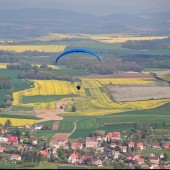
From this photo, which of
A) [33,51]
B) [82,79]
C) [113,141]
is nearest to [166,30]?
[33,51]

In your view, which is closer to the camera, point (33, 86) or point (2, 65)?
point (33, 86)

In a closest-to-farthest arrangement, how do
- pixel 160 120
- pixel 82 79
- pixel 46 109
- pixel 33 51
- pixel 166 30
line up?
pixel 160 120, pixel 46 109, pixel 82 79, pixel 33 51, pixel 166 30

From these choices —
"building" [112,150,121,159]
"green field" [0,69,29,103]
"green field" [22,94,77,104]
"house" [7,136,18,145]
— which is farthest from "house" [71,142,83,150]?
"green field" [0,69,29,103]

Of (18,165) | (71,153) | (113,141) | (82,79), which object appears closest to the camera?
(18,165)

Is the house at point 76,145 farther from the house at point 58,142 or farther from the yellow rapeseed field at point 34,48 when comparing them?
the yellow rapeseed field at point 34,48

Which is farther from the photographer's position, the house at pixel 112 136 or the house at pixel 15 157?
the house at pixel 112 136

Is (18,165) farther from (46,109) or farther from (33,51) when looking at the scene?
(33,51)

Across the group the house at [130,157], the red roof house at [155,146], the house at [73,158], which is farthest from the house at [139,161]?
the red roof house at [155,146]

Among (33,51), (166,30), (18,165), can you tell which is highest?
(166,30)
